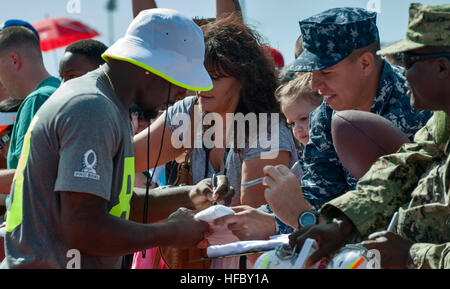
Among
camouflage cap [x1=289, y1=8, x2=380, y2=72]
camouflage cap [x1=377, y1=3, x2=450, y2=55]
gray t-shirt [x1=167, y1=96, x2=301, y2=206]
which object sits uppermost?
camouflage cap [x1=377, y1=3, x2=450, y2=55]

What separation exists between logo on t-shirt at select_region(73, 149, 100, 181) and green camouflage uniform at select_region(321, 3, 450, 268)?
0.93m

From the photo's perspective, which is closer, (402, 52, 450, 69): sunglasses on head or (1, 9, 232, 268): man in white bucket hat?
(402, 52, 450, 69): sunglasses on head

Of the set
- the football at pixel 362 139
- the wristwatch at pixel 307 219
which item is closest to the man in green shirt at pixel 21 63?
the football at pixel 362 139

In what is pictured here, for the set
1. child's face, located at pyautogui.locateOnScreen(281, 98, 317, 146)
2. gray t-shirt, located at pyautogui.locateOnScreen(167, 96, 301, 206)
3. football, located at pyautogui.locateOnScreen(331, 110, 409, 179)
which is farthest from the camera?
child's face, located at pyautogui.locateOnScreen(281, 98, 317, 146)

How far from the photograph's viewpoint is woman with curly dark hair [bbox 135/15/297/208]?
4.43 m

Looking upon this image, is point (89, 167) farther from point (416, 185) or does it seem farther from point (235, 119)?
point (235, 119)

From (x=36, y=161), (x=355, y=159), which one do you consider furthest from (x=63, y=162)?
(x=355, y=159)

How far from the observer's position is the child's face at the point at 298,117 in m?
4.75

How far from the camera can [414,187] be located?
9.75 feet

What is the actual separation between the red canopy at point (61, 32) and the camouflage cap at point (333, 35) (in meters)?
8.57

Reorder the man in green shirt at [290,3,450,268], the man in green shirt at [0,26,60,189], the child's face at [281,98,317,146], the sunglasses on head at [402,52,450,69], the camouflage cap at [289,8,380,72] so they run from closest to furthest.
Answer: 1. the man in green shirt at [290,3,450,268]
2. the sunglasses on head at [402,52,450,69]
3. the camouflage cap at [289,8,380,72]
4. the child's face at [281,98,317,146]
5. the man in green shirt at [0,26,60,189]

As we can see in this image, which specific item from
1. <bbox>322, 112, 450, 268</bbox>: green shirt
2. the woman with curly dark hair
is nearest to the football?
<bbox>322, 112, 450, 268</bbox>: green shirt

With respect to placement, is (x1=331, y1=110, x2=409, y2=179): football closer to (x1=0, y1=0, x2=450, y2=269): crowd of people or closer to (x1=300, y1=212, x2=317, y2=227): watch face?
(x1=0, y1=0, x2=450, y2=269): crowd of people
